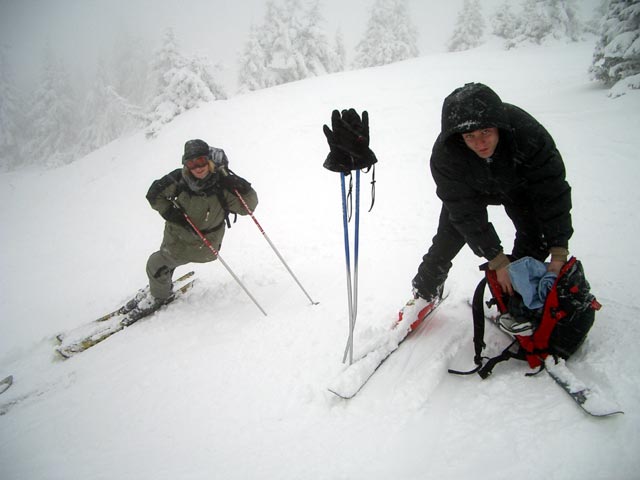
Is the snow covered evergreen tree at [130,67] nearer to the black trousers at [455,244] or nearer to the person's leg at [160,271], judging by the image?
the person's leg at [160,271]

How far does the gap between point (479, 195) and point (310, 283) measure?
3.22m

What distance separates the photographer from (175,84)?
2075 cm

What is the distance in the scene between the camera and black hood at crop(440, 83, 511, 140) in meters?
1.98

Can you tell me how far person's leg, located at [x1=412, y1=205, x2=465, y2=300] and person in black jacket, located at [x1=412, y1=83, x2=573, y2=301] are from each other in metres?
0.46

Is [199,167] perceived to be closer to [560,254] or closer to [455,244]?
[455,244]

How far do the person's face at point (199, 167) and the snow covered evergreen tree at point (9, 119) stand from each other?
170 feet

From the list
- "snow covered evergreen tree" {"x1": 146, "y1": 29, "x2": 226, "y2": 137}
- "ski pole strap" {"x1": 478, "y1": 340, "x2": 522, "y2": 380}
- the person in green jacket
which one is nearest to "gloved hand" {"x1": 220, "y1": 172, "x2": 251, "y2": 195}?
the person in green jacket

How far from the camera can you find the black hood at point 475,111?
1984mm

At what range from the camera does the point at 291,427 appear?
2.45m

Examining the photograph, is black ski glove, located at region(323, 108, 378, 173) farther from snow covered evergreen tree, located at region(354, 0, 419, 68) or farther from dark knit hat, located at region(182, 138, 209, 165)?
snow covered evergreen tree, located at region(354, 0, 419, 68)

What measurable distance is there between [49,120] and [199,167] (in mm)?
49888

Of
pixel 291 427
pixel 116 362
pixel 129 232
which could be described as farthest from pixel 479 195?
pixel 129 232

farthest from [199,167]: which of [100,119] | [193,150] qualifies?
[100,119]

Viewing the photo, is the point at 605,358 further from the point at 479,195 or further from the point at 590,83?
the point at 590,83
